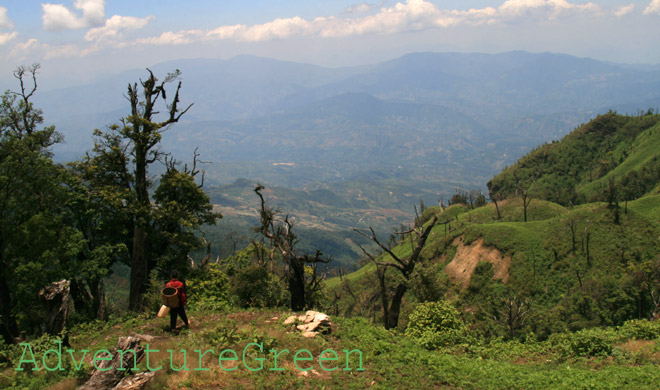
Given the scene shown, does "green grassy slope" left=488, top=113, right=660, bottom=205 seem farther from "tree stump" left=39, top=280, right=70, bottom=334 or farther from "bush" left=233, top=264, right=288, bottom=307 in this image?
"tree stump" left=39, top=280, right=70, bottom=334

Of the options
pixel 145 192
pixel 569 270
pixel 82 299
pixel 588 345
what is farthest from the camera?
pixel 569 270

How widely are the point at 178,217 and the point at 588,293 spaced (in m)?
46.4

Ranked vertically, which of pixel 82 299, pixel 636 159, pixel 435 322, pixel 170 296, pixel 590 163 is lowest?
pixel 590 163

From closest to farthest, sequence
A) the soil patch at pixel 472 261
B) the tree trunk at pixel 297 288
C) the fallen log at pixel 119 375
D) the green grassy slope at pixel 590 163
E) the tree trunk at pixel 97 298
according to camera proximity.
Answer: the fallen log at pixel 119 375
the tree trunk at pixel 297 288
the tree trunk at pixel 97 298
the soil patch at pixel 472 261
the green grassy slope at pixel 590 163

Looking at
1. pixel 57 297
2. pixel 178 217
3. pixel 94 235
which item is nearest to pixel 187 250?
pixel 178 217

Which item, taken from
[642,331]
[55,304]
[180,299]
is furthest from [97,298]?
[642,331]

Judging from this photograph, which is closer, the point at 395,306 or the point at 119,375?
the point at 119,375

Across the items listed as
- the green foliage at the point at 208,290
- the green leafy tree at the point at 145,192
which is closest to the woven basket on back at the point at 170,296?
the green foliage at the point at 208,290

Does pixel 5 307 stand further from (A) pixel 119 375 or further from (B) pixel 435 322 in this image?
(B) pixel 435 322

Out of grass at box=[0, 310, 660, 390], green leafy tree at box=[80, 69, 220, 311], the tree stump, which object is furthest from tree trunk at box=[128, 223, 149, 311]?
the tree stump

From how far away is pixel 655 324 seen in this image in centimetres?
1823

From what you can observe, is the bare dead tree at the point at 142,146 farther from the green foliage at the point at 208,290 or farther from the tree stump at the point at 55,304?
the tree stump at the point at 55,304

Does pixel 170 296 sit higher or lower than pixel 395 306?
higher

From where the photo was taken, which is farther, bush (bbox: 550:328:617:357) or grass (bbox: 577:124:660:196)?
grass (bbox: 577:124:660:196)
